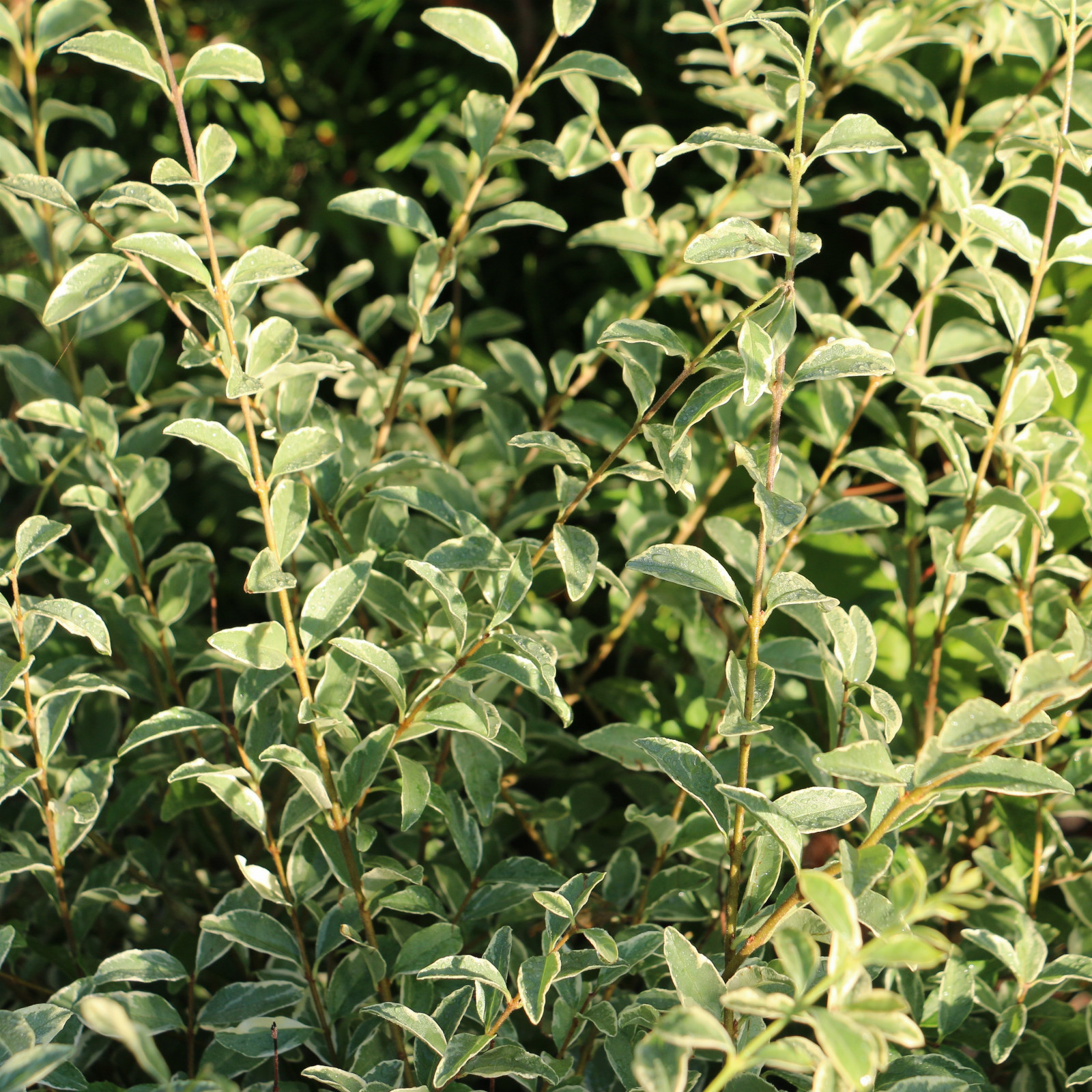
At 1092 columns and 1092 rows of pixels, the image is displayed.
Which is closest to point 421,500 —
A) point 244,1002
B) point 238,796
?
point 238,796

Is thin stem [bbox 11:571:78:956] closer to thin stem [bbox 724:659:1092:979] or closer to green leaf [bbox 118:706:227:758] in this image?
green leaf [bbox 118:706:227:758]

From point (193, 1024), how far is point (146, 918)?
0.56 feet

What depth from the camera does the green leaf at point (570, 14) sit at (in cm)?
52

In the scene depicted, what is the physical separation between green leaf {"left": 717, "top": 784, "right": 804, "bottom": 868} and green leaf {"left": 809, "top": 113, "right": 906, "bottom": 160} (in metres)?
0.27

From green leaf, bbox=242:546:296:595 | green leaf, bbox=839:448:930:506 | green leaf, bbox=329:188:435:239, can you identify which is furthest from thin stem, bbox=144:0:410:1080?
green leaf, bbox=839:448:930:506

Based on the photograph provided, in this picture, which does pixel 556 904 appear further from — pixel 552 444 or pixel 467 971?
pixel 552 444

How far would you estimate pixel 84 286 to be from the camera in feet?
1.59

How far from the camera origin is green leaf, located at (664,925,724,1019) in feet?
1.28

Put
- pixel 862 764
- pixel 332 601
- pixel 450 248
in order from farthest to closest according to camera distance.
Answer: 1. pixel 450 248
2. pixel 332 601
3. pixel 862 764

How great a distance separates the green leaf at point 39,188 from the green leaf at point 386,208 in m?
0.14

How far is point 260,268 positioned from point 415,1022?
342 mm

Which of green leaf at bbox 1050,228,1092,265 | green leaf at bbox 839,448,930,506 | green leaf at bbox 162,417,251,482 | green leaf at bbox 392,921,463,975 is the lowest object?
green leaf at bbox 392,921,463,975

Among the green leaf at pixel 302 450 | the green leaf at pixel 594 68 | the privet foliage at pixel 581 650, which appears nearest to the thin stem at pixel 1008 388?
the privet foliage at pixel 581 650

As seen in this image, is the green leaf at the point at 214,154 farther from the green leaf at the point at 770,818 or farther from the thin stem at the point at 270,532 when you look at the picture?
the green leaf at the point at 770,818
